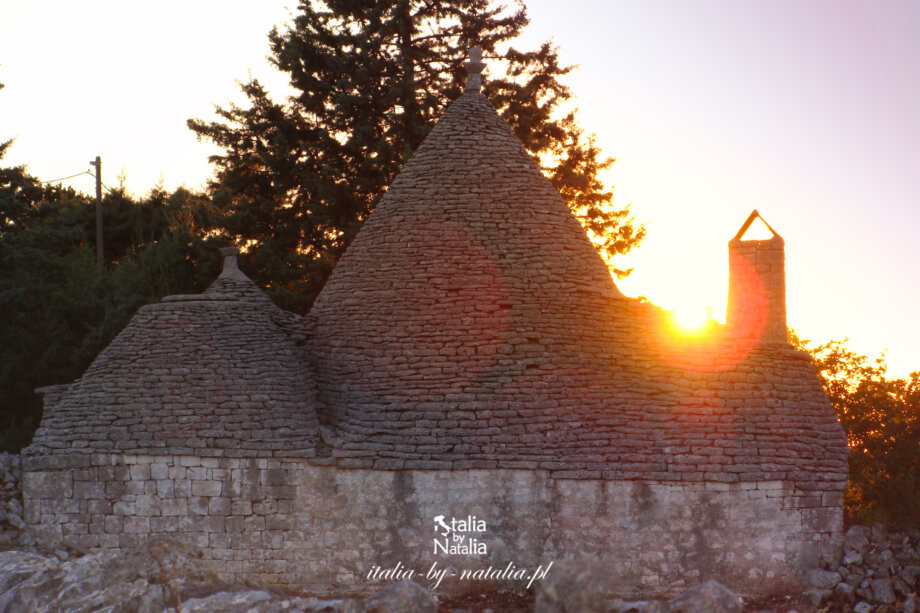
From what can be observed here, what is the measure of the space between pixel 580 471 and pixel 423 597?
3.74 meters

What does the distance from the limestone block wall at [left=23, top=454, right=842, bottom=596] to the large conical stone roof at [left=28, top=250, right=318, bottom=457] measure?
0.38 metres

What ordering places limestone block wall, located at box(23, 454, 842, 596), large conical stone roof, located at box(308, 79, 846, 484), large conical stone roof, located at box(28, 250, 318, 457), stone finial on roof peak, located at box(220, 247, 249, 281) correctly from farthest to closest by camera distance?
stone finial on roof peak, located at box(220, 247, 249, 281), large conical stone roof, located at box(28, 250, 318, 457), large conical stone roof, located at box(308, 79, 846, 484), limestone block wall, located at box(23, 454, 842, 596)

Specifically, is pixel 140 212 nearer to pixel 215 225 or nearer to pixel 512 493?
pixel 215 225

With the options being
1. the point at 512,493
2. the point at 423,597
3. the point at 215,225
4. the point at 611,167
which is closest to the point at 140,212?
the point at 215,225

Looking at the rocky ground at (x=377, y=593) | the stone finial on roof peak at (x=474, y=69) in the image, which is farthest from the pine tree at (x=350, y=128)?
the rocky ground at (x=377, y=593)

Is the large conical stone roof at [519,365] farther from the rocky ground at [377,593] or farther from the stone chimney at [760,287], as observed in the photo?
the rocky ground at [377,593]

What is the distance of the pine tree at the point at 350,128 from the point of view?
24.8 m

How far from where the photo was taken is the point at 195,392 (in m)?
14.1

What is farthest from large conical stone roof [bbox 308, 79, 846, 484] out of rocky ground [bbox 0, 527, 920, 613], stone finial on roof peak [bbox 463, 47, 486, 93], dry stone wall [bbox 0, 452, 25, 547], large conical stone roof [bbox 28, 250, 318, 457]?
dry stone wall [bbox 0, 452, 25, 547]

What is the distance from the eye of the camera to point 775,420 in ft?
45.3

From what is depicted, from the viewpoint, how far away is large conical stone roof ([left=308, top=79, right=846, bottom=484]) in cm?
1324

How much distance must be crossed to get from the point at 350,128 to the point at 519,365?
13.5m

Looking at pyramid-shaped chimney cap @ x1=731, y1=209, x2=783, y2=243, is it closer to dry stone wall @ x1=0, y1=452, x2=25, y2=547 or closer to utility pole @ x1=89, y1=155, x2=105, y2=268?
dry stone wall @ x1=0, y1=452, x2=25, y2=547

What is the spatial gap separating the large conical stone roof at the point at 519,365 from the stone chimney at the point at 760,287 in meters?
1.28
